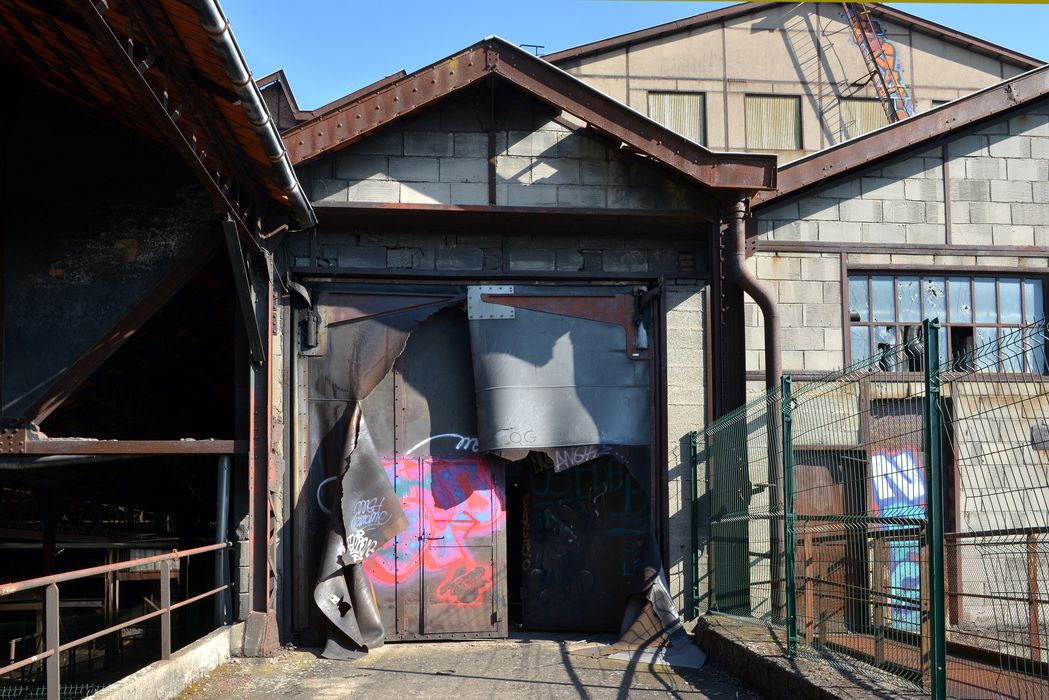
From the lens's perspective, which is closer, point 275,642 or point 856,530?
point 856,530

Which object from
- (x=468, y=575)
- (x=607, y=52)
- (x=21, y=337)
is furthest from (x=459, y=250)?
(x=607, y=52)

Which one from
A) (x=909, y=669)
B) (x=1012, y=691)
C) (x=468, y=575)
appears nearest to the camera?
(x=1012, y=691)

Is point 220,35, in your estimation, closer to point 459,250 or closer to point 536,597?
point 459,250

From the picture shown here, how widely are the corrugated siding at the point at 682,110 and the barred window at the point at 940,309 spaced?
14060 millimetres

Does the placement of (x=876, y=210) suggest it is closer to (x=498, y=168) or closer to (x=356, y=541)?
(x=498, y=168)

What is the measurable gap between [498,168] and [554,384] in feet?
8.03

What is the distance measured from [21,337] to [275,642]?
3.93 m

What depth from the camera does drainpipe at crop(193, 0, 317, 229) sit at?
22.5 ft

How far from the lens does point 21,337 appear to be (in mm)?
10438

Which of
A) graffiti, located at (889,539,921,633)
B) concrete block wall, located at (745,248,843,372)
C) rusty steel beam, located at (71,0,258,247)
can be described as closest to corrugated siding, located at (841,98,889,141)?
concrete block wall, located at (745,248,843,372)

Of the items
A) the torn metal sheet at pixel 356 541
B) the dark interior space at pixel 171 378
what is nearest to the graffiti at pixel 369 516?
the torn metal sheet at pixel 356 541

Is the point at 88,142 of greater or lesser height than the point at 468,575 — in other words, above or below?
above

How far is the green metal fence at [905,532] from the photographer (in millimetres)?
5637

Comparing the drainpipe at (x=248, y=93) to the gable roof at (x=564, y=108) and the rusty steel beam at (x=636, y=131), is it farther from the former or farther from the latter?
the rusty steel beam at (x=636, y=131)
